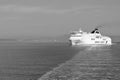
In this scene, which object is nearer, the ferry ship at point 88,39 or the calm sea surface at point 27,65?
the calm sea surface at point 27,65

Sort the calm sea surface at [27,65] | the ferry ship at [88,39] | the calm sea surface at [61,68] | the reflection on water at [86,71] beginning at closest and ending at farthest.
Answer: the reflection on water at [86,71] → the calm sea surface at [61,68] → the calm sea surface at [27,65] → the ferry ship at [88,39]

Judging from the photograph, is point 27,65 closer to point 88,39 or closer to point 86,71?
point 86,71

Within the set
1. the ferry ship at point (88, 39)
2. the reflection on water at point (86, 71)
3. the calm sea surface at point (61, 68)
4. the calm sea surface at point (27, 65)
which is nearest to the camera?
the reflection on water at point (86, 71)

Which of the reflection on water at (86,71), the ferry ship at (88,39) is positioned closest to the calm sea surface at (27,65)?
the reflection on water at (86,71)

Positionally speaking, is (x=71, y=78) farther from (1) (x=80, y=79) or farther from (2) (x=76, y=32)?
(2) (x=76, y=32)

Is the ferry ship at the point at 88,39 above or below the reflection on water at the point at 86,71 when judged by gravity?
above

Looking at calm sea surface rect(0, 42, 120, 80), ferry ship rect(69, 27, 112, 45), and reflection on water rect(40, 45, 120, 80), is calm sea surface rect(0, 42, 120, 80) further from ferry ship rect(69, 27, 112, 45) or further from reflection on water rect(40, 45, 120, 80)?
ferry ship rect(69, 27, 112, 45)

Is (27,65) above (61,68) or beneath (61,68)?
above

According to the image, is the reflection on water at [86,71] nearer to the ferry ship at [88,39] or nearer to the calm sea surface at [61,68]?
the calm sea surface at [61,68]

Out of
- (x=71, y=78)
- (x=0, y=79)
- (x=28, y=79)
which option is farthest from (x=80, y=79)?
(x=0, y=79)

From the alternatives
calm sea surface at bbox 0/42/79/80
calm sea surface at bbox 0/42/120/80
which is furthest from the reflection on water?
calm sea surface at bbox 0/42/79/80

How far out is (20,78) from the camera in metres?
26.4

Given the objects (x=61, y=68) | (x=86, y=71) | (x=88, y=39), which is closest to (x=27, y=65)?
(x=61, y=68)

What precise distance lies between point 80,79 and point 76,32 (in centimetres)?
15507
